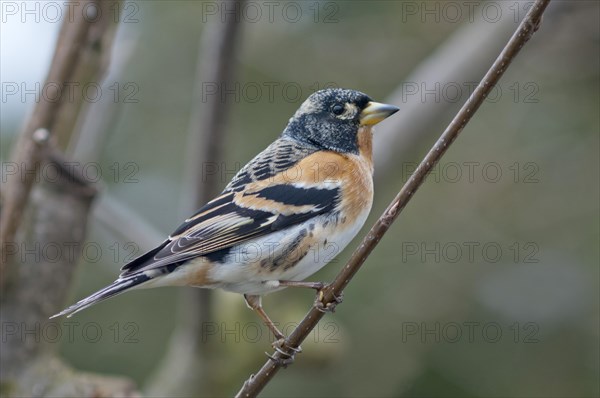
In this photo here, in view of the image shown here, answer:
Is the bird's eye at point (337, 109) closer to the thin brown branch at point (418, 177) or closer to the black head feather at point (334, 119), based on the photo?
the black head feather at point (334, 119)

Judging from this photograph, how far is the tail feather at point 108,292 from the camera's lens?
3564 millimetres

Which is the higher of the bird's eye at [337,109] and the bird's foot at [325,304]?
the bird's eye at [337,109]

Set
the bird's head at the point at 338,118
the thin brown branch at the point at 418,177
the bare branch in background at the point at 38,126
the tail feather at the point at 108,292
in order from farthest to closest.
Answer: the bird's head at the point at 338,118 < the bare branch in background at the point at 38,126 < the tail feather at the point at 108,292 < the thin brown branch at the point at 418,177

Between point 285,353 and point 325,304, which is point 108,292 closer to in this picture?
point 285,353

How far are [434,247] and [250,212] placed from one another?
3322 mm

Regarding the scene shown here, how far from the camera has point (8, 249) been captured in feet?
14.4

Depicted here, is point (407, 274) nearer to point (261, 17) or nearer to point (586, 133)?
point (586, 133)

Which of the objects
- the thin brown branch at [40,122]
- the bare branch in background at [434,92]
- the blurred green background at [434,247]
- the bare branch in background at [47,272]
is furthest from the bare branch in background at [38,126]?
the bare branch in background at [434,92]

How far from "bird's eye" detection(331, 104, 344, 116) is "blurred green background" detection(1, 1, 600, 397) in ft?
3.77

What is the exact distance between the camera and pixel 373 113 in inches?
188

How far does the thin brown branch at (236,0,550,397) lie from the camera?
297 cm

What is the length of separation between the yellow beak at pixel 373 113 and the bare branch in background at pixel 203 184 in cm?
83

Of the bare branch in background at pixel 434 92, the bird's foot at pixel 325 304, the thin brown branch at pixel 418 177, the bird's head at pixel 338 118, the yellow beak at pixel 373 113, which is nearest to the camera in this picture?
the thin brown branch at pixel 418 177

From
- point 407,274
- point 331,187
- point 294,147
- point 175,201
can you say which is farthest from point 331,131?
point 175,201
